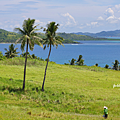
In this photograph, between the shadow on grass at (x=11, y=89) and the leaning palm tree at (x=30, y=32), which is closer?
the leaning palm tree at (x=30, y=32)

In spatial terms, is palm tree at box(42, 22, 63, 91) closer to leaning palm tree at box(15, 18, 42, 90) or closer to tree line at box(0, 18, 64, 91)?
tree line at box(0, 18, 64, 91)

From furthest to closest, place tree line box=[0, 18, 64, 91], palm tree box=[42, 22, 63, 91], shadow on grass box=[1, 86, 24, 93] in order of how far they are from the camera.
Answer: palm tree box=[42, 22, 63, 91] → shadow on grass box=[1, 86, 24, 93] → tree line box=[0, 18, 64, 91]

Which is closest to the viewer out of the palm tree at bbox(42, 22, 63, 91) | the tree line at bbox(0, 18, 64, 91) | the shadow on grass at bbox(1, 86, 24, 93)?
the tree line at bbox(0, 18, 64, 91)

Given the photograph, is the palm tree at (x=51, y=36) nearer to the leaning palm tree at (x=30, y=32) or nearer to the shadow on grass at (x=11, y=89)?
the leaning palm tree at (x=30, y=32)

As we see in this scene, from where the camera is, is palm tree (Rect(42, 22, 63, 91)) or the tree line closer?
the tree line

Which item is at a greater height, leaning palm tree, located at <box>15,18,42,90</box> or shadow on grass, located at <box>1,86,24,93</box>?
leaning palm tree, located at <box>15,18,42,90</box>

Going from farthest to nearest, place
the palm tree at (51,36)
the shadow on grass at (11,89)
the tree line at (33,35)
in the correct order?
the palm tree at (51,36) < the shadow on grass at (11,89) < the tree line at (33,35)

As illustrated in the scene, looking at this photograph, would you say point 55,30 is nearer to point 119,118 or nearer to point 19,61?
point 119,118

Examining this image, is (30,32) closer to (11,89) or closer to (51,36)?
(51,36)

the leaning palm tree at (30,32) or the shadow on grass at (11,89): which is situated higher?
the leaning palm tree at (30,32)

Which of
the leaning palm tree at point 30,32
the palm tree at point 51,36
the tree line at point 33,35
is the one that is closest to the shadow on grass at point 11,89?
the tree line at point 33,35

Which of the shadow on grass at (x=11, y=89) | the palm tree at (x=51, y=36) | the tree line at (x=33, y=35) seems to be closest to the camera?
the tree line at (x=33, y=35)

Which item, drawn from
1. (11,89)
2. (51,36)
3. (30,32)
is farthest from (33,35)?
(11,89)

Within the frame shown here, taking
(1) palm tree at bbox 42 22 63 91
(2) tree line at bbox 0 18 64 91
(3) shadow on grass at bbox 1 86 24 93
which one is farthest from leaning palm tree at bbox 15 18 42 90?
(3) shadow on grass at bbox 1 86 24 93
